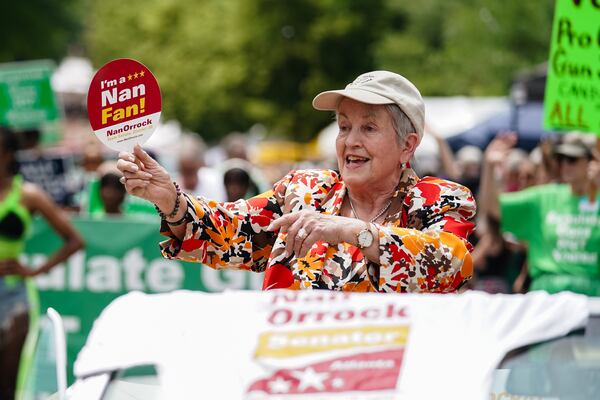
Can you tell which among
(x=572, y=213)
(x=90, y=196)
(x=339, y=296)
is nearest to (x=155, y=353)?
A: (x=339, y=296)

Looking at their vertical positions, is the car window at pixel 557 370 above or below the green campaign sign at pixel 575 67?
below

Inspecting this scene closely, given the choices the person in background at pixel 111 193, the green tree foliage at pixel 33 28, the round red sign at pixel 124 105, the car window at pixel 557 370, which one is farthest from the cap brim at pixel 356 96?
the green tree foliage at pixel 33 28

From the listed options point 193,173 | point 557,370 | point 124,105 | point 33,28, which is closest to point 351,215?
point 124,105

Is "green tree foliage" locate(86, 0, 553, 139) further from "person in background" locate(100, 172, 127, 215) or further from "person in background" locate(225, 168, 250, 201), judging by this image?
"person in background" locate(100, 172, 127, 215)

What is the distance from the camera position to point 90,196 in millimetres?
10406

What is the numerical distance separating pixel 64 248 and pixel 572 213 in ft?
10.9

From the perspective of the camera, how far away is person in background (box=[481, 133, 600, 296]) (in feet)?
24.4

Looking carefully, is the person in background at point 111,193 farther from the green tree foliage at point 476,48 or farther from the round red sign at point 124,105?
the green tree foliage at point 476,48

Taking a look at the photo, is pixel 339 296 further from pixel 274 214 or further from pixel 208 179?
pixel 208 179

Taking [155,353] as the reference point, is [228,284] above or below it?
below

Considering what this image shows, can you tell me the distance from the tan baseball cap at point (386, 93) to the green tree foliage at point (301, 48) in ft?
84.3

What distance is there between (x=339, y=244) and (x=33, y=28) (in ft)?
138

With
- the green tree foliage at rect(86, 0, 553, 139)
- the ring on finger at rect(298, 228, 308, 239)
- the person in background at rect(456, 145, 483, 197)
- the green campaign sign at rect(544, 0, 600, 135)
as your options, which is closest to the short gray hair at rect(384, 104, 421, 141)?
the ring on finger at rect(298, 228, 308, 239)

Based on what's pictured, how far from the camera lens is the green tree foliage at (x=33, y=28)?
141ft
